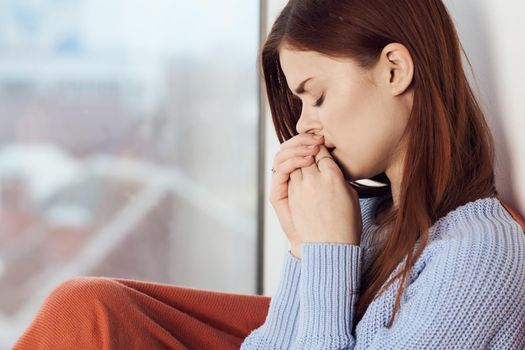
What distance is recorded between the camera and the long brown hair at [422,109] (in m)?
1.06

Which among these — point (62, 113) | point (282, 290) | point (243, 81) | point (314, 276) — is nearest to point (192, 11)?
point (243, 81)

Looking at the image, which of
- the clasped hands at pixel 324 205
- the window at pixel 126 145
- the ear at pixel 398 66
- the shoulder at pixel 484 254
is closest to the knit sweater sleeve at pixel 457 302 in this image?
the shoulder at pixel 484 254

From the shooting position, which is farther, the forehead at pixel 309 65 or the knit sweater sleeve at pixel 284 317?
the knit sweater sleeve at pixel 284 317

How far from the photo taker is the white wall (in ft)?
3.52

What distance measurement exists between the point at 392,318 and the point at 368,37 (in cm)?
39

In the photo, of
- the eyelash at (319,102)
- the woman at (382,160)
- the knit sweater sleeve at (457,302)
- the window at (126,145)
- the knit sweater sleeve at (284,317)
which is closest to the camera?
the knit sweater sleeve at (457,302)

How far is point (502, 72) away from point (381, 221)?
0.31 m

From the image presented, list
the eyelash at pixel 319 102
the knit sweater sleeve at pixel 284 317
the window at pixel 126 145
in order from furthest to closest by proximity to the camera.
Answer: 1. the window at pixel 126 145
2. the knit sweater sleeve at pixel 284 317
3. the eyelash at pixel 319 102

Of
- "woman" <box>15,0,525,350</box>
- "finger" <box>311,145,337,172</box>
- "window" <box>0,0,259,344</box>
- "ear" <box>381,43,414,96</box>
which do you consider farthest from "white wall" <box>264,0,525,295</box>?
"window" <box>0,0,259,344</box>

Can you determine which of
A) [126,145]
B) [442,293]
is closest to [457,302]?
[442,293]

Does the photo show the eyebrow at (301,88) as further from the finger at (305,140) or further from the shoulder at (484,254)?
the shoulder at (484,254)

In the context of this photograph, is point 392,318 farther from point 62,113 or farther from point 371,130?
point 62,113

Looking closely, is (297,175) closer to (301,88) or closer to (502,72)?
(301,88)

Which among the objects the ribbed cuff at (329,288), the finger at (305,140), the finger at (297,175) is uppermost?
the finger at (305,140)
